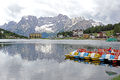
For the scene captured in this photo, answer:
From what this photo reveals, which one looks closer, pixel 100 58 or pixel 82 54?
pixel 100 58

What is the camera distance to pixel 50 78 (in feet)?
128

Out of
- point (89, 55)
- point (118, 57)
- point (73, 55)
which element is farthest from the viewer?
point (73, 55)

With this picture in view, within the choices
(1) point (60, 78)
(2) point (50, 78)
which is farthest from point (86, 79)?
(2) point (50, 78)

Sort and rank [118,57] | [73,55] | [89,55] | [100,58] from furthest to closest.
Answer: [73,55] → [89,55] → [100,58] → [118,57]

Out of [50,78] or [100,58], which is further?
[100,58]

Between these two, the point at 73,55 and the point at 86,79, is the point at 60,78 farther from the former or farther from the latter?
the point at 73,55

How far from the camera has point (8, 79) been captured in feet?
127

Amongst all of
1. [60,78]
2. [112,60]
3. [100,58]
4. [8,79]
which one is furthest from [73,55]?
[8,79]

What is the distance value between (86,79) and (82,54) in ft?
112

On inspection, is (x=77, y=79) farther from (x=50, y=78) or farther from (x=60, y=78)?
(x=50, y=78)

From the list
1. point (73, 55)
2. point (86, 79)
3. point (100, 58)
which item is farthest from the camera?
point (73, 55)

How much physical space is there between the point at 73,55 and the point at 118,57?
22.7 metres

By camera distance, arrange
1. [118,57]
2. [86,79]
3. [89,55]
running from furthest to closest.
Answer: [89,55] < [118,57] < [86,79]

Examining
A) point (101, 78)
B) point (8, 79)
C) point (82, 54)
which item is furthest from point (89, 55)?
point (8, 79)
